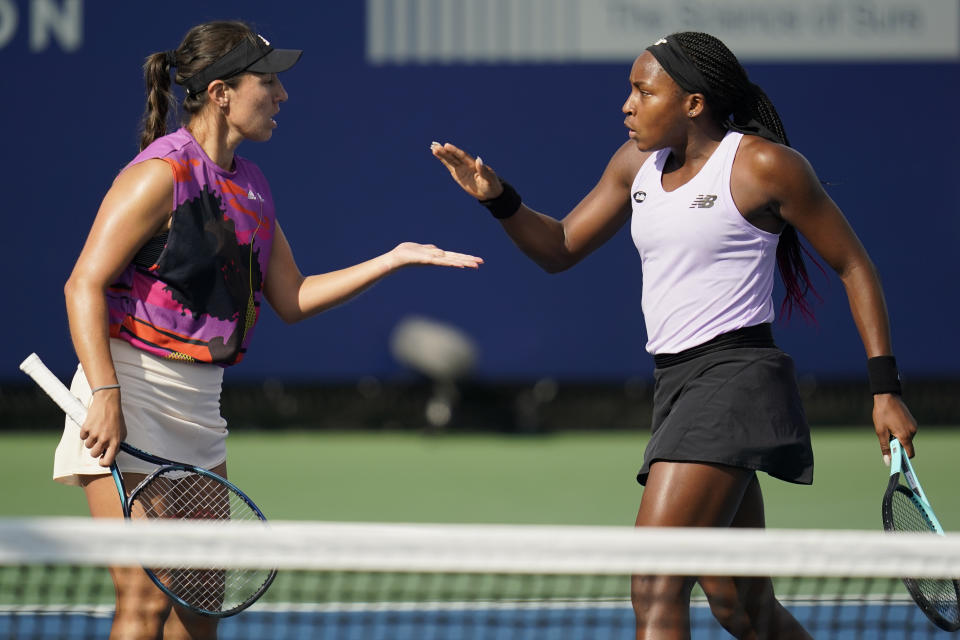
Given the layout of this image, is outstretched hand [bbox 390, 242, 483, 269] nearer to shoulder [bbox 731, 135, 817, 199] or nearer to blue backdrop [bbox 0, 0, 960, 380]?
shoulder [bbox 731, 135, 817, 199]

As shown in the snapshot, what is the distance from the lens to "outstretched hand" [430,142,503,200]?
3.26 meters

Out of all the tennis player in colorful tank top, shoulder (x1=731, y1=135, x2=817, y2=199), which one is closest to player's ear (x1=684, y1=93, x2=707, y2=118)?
the tennis player in colorful tank top

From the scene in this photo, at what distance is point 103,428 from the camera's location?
2578 millimetres

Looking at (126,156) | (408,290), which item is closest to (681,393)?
(408,290)

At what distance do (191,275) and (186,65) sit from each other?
1.76 feet

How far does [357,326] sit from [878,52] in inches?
144

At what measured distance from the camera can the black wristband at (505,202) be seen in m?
3.31

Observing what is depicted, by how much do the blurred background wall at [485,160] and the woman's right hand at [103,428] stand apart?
5.30 m

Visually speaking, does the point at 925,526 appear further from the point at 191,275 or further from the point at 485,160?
the point at 485,160

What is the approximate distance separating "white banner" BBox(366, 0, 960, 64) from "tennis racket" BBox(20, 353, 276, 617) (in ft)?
18.4

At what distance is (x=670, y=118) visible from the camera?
2.99 m

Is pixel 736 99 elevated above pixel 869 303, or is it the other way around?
pixel 736 99

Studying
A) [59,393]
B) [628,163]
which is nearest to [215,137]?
[59,393]

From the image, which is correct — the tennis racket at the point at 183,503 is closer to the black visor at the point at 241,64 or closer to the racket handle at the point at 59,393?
the racket handle at the point at 59,393
